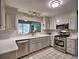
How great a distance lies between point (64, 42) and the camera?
12.6 ft

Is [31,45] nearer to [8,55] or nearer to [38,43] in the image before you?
[38,43]

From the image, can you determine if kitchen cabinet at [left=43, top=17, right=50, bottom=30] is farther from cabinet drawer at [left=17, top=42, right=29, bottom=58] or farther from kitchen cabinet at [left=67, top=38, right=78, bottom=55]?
cabinet drawer at [left=17, top=42, right=29, bottom=58]

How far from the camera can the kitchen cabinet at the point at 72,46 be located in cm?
336

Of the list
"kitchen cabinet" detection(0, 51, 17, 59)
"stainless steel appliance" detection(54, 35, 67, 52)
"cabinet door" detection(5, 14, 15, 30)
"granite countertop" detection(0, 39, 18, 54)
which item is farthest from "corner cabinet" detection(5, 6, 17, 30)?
"stainless steel appliance" detection(54, 35, 67, 52)

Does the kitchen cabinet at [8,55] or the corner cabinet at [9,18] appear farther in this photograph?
the corner cabinet at [9,18]

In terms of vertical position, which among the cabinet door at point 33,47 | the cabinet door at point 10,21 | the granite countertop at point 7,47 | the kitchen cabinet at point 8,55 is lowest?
the cabinet door at point 33,47

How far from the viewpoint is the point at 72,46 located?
11.2 ft

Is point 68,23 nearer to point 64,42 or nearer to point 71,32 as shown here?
point 71,32

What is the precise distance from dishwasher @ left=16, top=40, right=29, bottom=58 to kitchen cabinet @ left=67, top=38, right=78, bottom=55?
6.90 feet

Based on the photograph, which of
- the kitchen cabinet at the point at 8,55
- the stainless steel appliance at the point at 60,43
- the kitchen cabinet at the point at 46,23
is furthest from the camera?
the kitchen cabinet at the point at 46,23

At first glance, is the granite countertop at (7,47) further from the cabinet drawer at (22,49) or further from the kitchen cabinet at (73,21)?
the kitchen cabinet at (73,21)

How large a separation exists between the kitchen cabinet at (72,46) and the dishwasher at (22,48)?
2103mm

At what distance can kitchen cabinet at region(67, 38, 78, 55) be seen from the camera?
336 cm

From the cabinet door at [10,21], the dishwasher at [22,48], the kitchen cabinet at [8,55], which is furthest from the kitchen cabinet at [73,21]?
the kitchen cabinet at [8,55]
